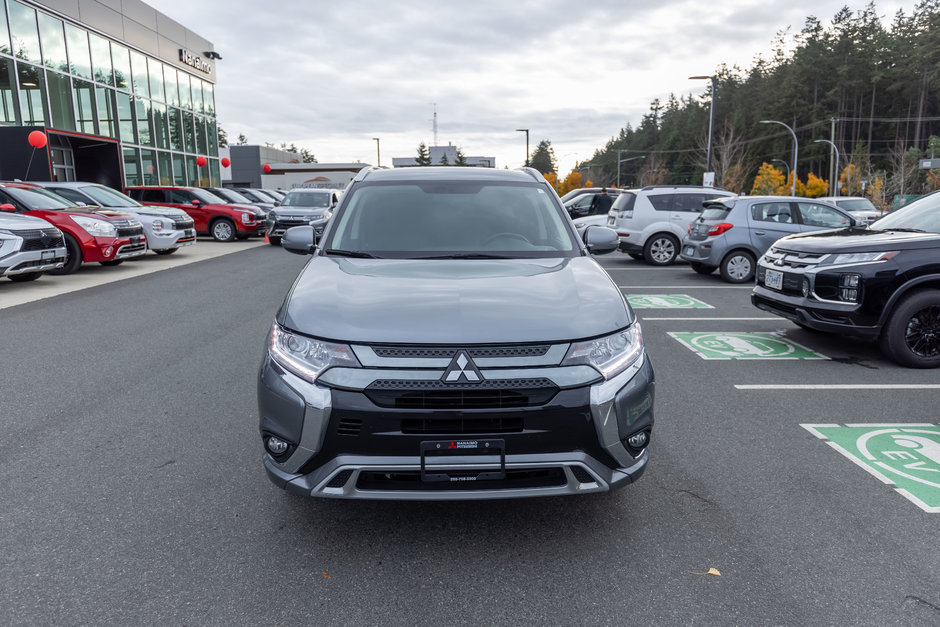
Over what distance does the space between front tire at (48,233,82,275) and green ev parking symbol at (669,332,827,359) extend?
438 inches

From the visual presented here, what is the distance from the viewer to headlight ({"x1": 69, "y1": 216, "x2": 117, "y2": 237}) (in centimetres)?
1265

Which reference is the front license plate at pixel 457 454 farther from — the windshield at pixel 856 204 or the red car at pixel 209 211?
the windshield at pixel 856 204

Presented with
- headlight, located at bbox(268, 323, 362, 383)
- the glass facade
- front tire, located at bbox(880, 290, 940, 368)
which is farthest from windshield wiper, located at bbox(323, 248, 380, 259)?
the glass facade

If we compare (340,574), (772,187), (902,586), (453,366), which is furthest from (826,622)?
(772,187)

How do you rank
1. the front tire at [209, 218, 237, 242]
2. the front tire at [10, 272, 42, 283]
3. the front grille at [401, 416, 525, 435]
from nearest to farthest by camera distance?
the front grille at [401, 416, 525, 435], the front tire at [10, 272, 42, 283], the front tire at [209, 218, 237, 242]

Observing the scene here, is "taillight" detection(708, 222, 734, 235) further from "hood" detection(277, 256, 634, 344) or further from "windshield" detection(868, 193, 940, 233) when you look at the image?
"hood" detection(277, 256, 634, 344)

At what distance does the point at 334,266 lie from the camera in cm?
373

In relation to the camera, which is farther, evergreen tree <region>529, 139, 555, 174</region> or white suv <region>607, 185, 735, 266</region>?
evergreen tree <region>529, 139, 555, 174</region>

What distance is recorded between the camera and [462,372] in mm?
2725

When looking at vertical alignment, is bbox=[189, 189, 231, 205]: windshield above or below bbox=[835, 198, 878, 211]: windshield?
above

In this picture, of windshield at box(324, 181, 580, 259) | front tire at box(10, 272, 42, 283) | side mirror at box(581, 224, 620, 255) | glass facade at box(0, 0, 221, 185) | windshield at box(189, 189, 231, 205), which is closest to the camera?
windshield at box(324, 181, 580, 259)

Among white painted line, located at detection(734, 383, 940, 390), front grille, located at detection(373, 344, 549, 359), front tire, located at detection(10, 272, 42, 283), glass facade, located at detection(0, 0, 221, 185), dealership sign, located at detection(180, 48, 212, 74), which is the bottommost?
white painted line, located at detection(734, 383, 940, 390)

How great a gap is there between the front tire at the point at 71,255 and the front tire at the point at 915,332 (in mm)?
13191

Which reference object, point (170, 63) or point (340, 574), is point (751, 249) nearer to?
point (340, 574)
